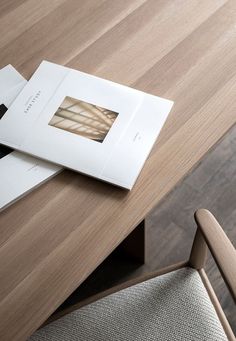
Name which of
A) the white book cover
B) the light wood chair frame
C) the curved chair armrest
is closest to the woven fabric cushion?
the light wood chair frame

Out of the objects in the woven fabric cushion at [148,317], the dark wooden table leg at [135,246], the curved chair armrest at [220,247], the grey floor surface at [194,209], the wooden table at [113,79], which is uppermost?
the wooden table at [113,79]

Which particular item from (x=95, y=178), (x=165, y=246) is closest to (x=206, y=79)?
(x=95, y=178)

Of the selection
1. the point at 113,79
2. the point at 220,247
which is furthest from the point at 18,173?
the point at 220,247

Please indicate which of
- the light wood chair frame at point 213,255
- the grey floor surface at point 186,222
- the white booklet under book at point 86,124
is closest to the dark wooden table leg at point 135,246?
the grey floor surface at point 186,222

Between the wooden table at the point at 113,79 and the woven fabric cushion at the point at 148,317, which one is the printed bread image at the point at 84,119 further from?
the woven fabric cushion at the point at 148,317

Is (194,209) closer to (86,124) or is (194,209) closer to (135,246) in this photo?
(135,246)

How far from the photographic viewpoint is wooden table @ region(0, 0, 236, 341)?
820 millimetres

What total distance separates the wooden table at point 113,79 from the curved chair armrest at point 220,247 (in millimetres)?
92

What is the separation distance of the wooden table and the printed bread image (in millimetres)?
104

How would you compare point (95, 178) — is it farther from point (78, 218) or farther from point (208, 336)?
point (208, 336)

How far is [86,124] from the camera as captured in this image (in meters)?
0.96

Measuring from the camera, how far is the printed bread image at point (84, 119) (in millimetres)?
953

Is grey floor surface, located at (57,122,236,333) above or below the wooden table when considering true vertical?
below

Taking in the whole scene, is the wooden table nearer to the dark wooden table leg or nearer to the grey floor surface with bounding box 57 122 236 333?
the dark wooden table leg
